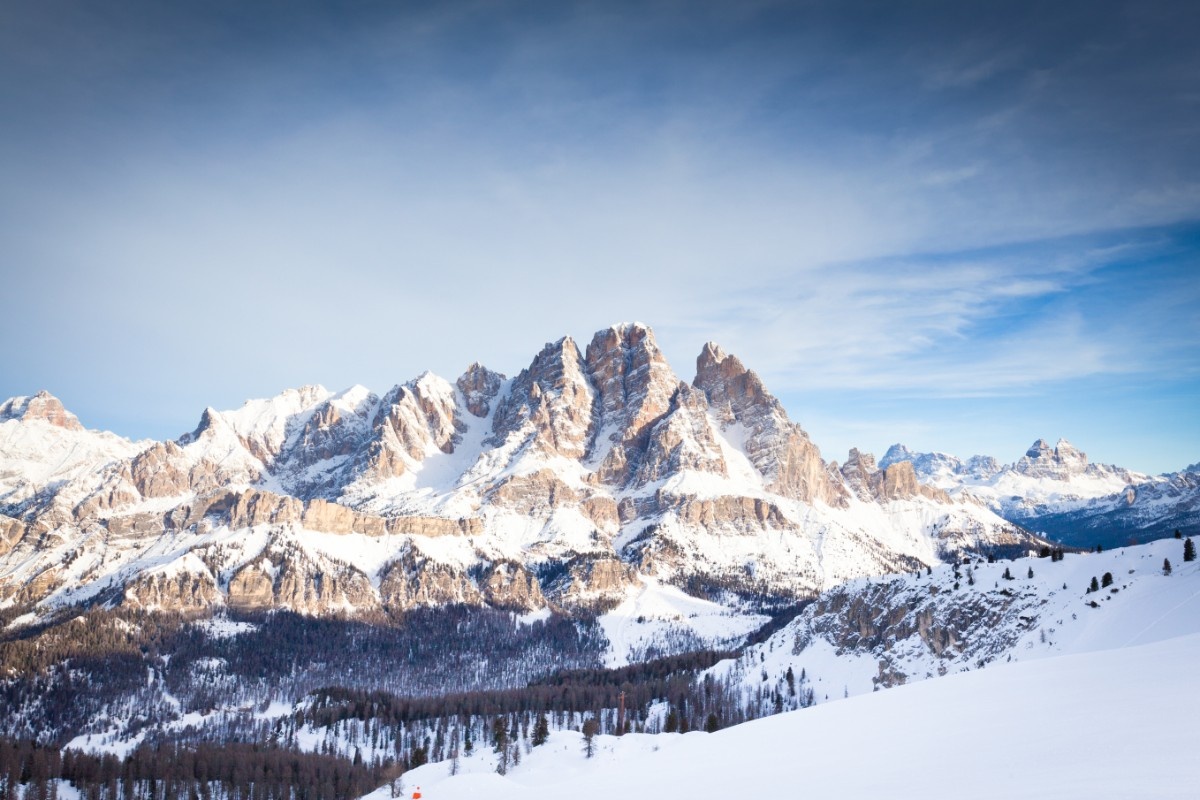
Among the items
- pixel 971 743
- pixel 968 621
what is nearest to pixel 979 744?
pixel 971 743

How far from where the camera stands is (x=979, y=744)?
24.5 meters

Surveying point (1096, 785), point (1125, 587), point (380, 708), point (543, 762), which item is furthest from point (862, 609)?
point (1096, 785)

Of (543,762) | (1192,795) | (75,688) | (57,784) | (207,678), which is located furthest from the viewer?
(207,678)

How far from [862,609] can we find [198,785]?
113928mm

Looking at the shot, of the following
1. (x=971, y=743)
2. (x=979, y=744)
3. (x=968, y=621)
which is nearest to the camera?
(x=979, y=744)

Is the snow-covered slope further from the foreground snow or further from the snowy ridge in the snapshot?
the foreground snow

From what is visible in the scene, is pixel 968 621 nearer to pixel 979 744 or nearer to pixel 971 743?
pixel 971 743

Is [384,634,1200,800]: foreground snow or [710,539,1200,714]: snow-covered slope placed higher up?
[384,634,1200,800]: foreground snow

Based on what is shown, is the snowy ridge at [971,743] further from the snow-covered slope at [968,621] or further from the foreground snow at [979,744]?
the snow-covered slope at [968,621]

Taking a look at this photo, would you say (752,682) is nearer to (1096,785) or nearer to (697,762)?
(697,762)

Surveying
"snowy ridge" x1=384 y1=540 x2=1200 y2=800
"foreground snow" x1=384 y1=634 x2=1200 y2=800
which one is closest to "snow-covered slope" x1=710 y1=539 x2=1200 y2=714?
"snowy ridge" x1=384 y1=540 x2=1200 y2=800

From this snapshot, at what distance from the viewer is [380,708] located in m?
154

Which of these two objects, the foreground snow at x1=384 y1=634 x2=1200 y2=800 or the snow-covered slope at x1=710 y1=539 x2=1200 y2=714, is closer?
the foreground snow at x1=384 y1=634 x2=1200 y2=800

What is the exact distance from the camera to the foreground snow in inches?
755
